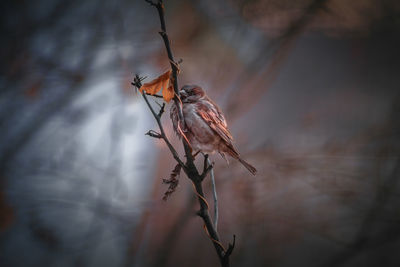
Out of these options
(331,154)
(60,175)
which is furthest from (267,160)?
(60,175)

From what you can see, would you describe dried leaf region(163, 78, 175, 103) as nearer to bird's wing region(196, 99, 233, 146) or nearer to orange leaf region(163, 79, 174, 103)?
orange leaf region(163, 79, 174, 103)

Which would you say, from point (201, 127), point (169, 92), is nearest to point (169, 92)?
point (169, 92)

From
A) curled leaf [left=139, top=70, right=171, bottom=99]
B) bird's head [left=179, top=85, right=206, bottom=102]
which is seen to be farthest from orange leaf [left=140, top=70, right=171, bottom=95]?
bird's head [left=179, top=85, right=206, bottom=102]

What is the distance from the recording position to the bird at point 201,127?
2.03ft

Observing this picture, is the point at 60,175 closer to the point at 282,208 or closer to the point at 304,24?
the point at 282,208

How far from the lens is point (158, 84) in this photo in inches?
20.1

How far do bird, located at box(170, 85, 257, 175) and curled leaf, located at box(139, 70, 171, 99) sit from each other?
0.29ft

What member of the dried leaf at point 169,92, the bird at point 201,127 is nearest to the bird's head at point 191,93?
the bird at point 201,127

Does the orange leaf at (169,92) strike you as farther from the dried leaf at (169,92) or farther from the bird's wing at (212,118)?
the bird's wing at (212,118)

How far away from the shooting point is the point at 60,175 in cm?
123

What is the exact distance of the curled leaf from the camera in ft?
1.67

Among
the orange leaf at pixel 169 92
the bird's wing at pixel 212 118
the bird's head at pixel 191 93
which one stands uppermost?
the bird's head at pixel 191 93

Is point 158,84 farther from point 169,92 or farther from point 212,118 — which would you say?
point 212,118

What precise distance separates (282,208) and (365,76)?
2.20 ft
